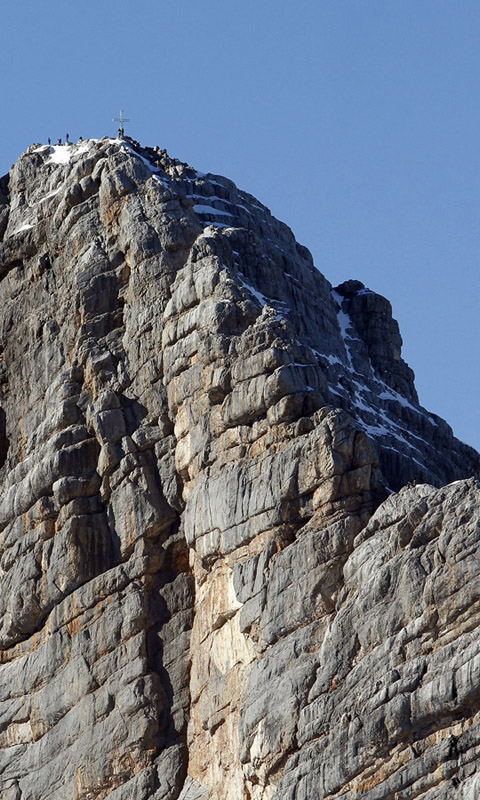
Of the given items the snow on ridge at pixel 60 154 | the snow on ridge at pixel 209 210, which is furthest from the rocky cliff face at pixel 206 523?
the snow on ridge at pixel 60 154

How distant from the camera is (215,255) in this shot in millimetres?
96188

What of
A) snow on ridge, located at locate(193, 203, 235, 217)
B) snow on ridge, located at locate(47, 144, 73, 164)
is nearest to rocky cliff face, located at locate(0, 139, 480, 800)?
snow on ridge, located at locate(193, 203, 235, 217)

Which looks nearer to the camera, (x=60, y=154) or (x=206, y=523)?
(x=206, y=523)

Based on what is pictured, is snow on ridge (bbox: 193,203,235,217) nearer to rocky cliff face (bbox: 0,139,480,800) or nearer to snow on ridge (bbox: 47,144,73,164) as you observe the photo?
rocky cliff face (bbox: 0,139,480,800)

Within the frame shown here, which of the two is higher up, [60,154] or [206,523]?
[60,154]

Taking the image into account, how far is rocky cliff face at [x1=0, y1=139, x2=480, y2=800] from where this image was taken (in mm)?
75562

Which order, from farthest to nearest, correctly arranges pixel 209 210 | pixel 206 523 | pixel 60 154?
pixel 60 154 < pixel 209 210 < pixel 206 523

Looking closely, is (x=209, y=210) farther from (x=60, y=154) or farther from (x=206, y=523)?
(x=206, y=523)

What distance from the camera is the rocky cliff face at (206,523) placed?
2975 inches

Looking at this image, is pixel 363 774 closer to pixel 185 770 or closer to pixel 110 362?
pixel 185 770

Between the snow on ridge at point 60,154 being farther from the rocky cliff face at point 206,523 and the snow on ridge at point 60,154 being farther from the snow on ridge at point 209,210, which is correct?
the snow on ridge at point 209,210

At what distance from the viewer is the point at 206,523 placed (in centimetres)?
8794

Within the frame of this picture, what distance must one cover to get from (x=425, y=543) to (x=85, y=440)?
25.5m

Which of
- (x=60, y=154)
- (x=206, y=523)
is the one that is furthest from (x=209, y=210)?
(x=206, y=523)
